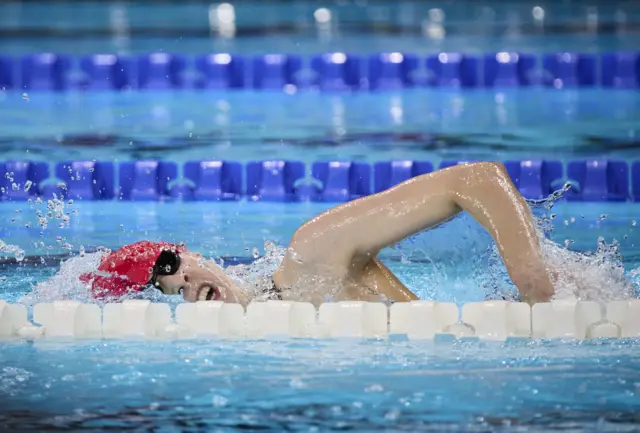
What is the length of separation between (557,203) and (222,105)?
9.55ft

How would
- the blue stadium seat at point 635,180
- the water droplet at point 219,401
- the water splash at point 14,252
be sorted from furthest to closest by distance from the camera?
the blue stadium seat at point 635,180, the water splash at point 14,252, the water droplet at point 219,401

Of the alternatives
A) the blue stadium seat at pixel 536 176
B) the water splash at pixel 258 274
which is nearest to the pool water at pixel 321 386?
the water splash at pixel 258 274

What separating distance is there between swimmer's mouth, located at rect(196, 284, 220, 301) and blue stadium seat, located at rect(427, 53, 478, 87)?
5.27 metres

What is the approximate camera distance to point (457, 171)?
2.60m

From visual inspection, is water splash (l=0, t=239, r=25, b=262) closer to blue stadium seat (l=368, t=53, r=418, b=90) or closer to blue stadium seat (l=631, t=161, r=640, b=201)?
blue stadium seat (l=631, t=161, r=640, b=201)

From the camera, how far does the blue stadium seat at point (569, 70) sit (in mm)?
7621

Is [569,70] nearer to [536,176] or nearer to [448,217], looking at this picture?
[536,176]

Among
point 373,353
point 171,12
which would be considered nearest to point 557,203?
point 373,353

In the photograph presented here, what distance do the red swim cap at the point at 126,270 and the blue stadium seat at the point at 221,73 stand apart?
5190 millimetres

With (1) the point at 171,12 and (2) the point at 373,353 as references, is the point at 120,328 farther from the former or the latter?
(1) the point at 171,12

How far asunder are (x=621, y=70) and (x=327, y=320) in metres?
5.57

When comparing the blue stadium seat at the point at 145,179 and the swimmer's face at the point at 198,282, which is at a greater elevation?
Result: the blue stadium seat at the point at 145,179

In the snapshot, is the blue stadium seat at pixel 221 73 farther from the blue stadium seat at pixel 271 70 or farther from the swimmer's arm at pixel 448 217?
the swimmer's arm at pixel 448 217

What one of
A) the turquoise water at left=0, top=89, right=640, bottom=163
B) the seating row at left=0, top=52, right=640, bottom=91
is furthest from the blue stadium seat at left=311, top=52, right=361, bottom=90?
the turquoise water at left=0, top=89, right=640, bottom=163
